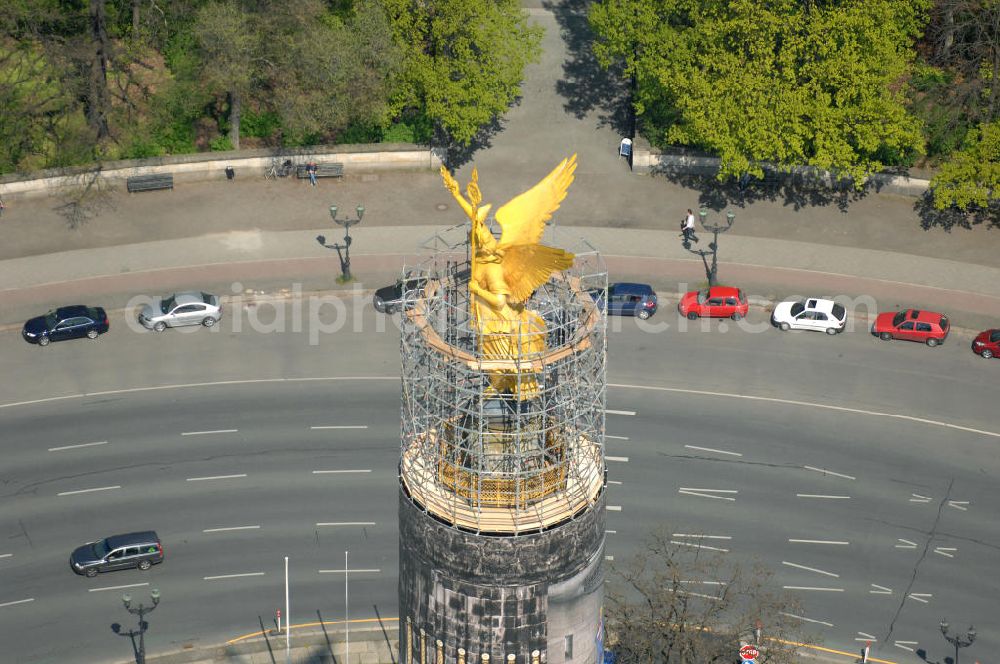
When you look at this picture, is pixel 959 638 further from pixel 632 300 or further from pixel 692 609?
pixel 632 300

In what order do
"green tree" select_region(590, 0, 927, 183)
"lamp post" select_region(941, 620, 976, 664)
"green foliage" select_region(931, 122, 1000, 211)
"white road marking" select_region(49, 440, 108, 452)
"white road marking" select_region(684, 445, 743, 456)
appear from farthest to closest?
"green foliage" select_region(931, 122, 1000, 211)
"green tree" select_region(590, 0, 927, 183)
"white road marking" select_region(49, 440, 108, 452)
"white road marking" select_region(684, 445, 743, 456)
"lamp post" select_region(941, 620, 976, 664)

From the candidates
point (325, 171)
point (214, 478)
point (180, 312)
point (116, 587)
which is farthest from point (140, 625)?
point (325, 171)

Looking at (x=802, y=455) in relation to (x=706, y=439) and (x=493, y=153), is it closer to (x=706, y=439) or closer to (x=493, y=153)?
(x=706, y=439)

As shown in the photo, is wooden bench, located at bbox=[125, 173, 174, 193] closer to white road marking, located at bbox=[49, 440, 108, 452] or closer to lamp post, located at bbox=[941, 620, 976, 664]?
white road marking, located at bbox=[49, 440, 108, 452]

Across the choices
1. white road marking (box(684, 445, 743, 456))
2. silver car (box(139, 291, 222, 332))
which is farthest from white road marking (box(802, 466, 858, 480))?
silver car (box(139, 291, 222, 332))

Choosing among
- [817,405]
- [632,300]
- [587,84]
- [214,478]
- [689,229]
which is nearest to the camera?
[214,478]

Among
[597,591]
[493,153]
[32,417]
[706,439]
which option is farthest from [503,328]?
[493,153]
